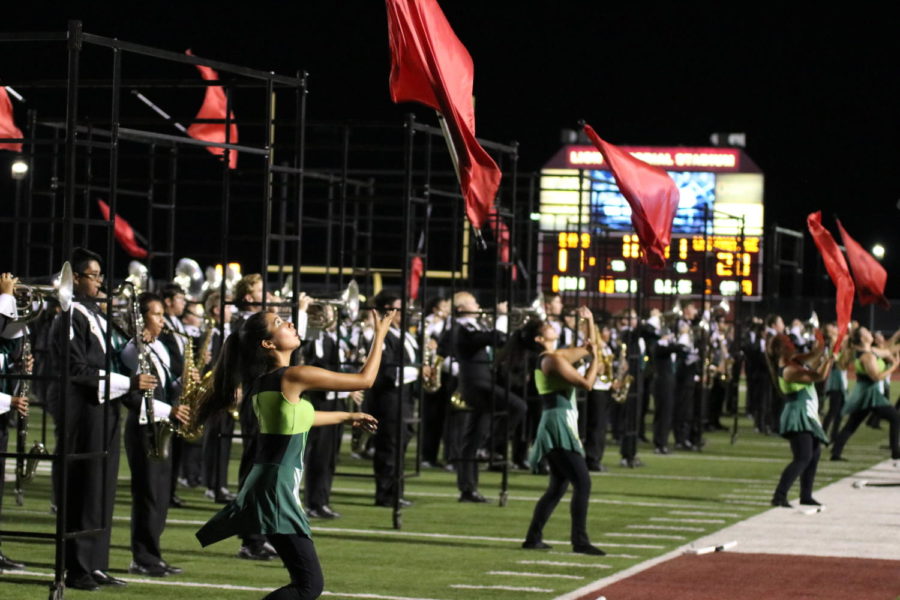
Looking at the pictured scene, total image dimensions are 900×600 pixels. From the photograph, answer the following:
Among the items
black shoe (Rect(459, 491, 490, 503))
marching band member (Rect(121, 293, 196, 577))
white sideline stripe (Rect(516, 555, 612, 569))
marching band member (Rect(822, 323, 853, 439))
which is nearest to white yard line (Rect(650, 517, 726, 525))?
black shoe (Rect(459, 491, 490, 503))

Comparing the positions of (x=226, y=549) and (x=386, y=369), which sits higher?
(x=386, y=369)

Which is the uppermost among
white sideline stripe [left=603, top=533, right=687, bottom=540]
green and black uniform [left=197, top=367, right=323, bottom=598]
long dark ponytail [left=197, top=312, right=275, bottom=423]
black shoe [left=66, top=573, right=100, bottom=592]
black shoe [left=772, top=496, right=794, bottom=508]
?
long dark ponytail [left=197, top=312, right=275, bottom=423]

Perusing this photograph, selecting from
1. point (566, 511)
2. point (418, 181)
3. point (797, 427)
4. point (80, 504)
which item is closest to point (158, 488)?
point (80, 504)

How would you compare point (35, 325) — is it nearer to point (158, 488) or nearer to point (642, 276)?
point (158, 488)

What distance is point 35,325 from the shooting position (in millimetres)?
13328

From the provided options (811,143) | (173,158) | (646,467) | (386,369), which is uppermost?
(811,143)

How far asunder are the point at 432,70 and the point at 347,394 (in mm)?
5282

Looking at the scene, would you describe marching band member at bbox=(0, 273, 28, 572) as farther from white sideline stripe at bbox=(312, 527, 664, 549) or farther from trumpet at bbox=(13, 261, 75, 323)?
white sideline stripe at bbox=(312, 527, 664, 549)

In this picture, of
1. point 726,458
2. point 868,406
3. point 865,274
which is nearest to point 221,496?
point 726,458

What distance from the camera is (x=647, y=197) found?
15266mm

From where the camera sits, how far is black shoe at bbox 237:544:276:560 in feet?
39.3

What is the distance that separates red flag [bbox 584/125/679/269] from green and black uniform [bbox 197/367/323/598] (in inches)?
285

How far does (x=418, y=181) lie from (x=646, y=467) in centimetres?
1421

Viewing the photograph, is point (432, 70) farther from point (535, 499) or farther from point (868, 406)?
→ point (868, 406)
